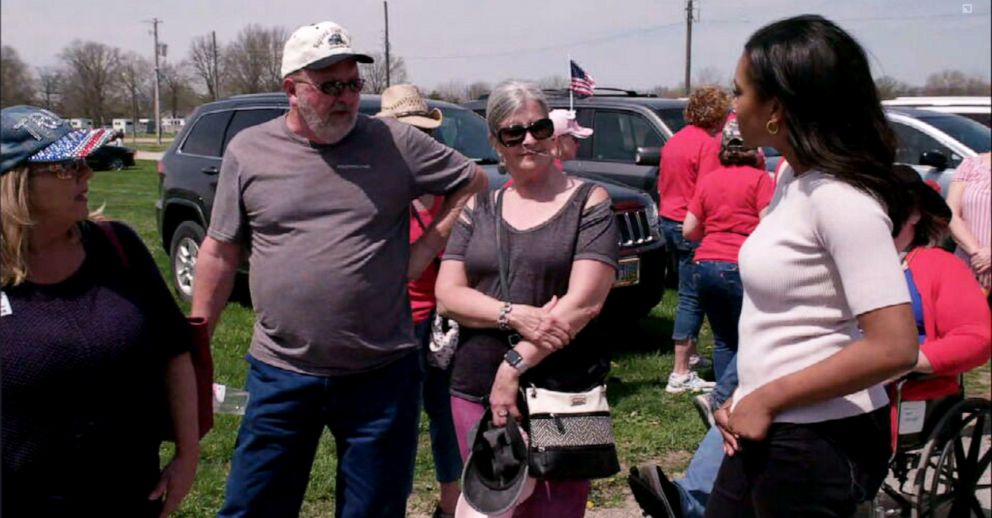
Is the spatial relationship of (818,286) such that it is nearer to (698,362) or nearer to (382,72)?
(382,72)

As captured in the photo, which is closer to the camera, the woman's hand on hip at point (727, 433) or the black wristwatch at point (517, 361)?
the woman's hand on hip at point (727, 433)

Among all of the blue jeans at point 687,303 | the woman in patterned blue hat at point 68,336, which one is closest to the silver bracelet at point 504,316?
the woman in patterned blue hat at point 68,336

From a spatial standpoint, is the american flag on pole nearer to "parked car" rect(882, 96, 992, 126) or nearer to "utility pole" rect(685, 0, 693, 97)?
"utility pole" rect(685, 0, 693, 97)

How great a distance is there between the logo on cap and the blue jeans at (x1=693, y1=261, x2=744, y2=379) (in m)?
3.62

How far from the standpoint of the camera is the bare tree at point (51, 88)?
2646 mm

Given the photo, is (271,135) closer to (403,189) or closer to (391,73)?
(403,189)

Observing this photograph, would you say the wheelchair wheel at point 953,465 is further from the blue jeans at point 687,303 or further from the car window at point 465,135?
the car window at point 465,135

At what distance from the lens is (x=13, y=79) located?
238cm

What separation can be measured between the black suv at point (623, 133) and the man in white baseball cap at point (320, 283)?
598cm

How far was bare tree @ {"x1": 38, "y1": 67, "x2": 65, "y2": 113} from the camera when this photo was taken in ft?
8.68

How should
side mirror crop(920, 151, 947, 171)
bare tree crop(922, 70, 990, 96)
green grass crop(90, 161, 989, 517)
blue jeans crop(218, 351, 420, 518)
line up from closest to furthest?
bare tree crop(922, 70, 990, 96) → blue jeans crop(218, 351, 420, 518) → green grass crop(90, 161, 989, 517) → side mirror crop(920, 151, 947, 171)

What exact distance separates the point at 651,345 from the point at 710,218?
2078mm

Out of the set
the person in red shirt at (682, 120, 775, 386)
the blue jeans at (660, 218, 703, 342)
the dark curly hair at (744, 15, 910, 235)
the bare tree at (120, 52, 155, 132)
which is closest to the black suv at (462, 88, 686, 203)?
the blue jeans at (660, 218, 703, 342)

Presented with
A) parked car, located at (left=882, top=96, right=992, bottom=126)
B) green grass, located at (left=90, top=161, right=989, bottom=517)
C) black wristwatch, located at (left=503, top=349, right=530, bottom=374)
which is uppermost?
parked car, located at (left=882, top=96, right=992, bottom=126)
